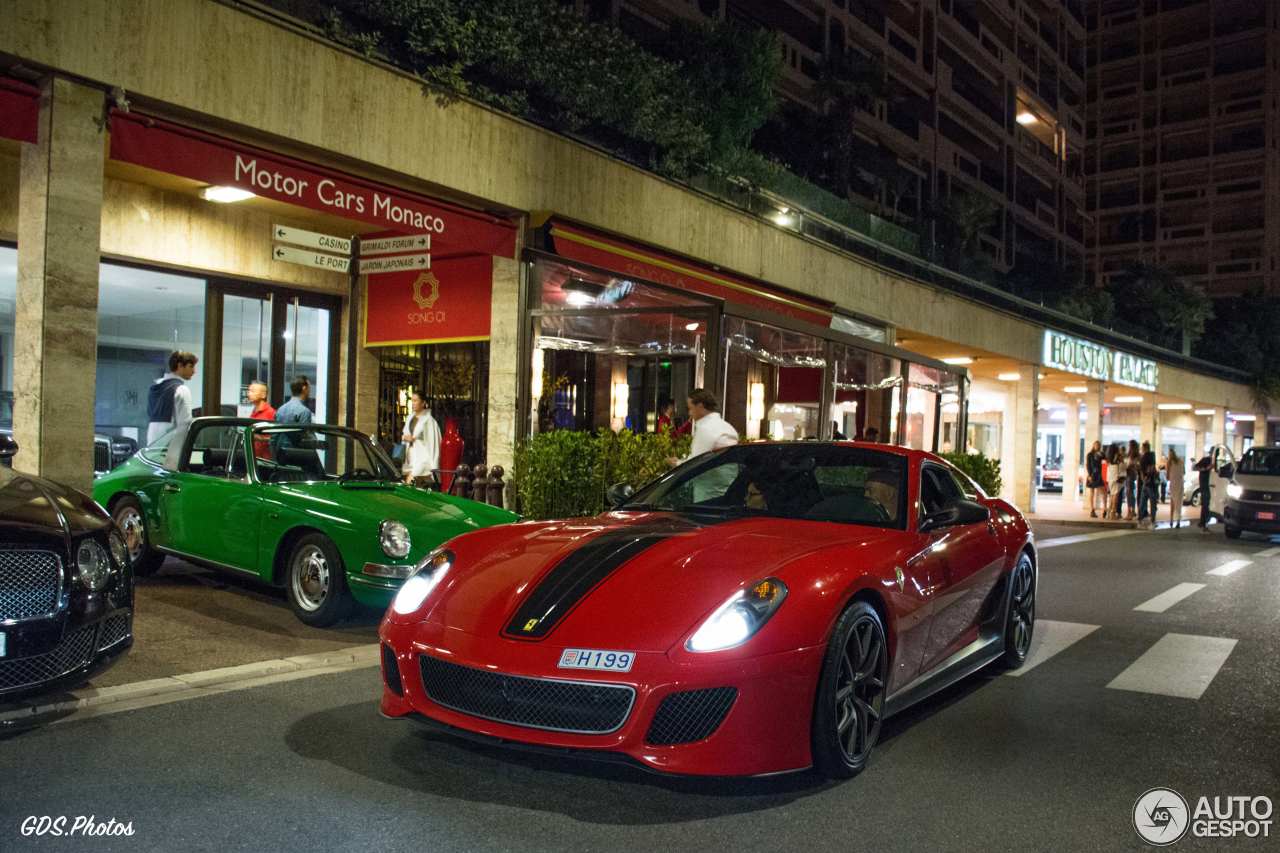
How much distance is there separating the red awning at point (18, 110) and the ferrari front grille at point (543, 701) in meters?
7.01

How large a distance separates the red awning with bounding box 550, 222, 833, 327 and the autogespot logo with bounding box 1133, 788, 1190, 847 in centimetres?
973

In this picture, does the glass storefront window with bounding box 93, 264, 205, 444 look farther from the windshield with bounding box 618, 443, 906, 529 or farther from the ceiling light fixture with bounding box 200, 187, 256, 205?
the windshield with bounding box 618, 443, 906, 529

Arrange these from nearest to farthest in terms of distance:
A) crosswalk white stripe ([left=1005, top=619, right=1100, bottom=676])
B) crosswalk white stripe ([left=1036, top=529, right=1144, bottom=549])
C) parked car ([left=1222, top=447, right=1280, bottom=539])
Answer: crosswalk white stripe ([left=1005, top=619, right=1100, bottom=676])
crosswalk white stripe ([left=1036, top=529, right=1144, bottom=549])
parked car ([left=1222, top=447, right=1280, bottom=539])

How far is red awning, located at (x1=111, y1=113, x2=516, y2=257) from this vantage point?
30.4 ft

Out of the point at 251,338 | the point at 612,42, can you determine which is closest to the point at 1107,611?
the point at 612,42

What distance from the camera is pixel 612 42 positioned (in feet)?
48.2

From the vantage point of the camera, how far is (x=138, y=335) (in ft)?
42.5

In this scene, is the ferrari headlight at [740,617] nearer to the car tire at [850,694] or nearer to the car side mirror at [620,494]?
the car tire at [850,694]

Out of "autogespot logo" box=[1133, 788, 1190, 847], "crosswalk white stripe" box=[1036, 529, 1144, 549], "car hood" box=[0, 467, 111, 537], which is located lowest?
"crosswalk white stripe" box=[1036, 529, 1144, 549]

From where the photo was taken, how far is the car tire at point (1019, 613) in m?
6.41

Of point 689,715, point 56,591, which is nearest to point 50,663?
point 56,591

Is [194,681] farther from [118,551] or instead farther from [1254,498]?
[1254,498]

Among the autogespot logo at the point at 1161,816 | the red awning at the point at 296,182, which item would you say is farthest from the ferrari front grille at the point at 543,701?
the red awning at the point at 296,182

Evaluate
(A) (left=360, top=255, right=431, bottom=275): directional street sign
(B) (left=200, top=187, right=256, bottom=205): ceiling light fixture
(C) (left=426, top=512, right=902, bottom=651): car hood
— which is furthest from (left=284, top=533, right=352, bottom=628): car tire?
(B) (left=200, top=187, right=256, bottom=205): ceiling light fixture
